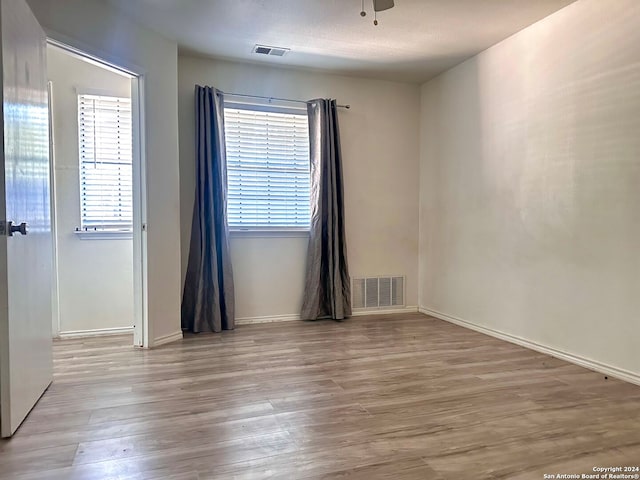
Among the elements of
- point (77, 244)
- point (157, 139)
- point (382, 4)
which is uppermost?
point (382, 4)

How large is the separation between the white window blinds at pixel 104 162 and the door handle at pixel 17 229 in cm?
171

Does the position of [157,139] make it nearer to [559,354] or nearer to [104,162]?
[104,162]

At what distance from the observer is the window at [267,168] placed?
4152 mm

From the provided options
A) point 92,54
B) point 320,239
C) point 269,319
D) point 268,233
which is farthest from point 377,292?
point 92,54

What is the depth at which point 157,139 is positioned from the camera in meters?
3.39

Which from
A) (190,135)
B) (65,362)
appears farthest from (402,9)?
(65,362)

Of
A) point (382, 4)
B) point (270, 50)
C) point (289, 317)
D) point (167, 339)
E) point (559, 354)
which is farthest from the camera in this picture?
point (289, 317)

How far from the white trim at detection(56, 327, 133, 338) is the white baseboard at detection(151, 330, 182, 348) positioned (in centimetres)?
55

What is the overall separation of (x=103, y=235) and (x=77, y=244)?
0.22 metres

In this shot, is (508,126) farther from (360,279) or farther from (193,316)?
(193,316)

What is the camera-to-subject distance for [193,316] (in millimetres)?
3832

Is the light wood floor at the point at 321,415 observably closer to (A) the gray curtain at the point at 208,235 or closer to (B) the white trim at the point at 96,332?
(B) the white trim at the point at 96,332

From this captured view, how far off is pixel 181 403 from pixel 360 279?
104 inches

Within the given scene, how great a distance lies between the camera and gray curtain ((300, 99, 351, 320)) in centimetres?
425
